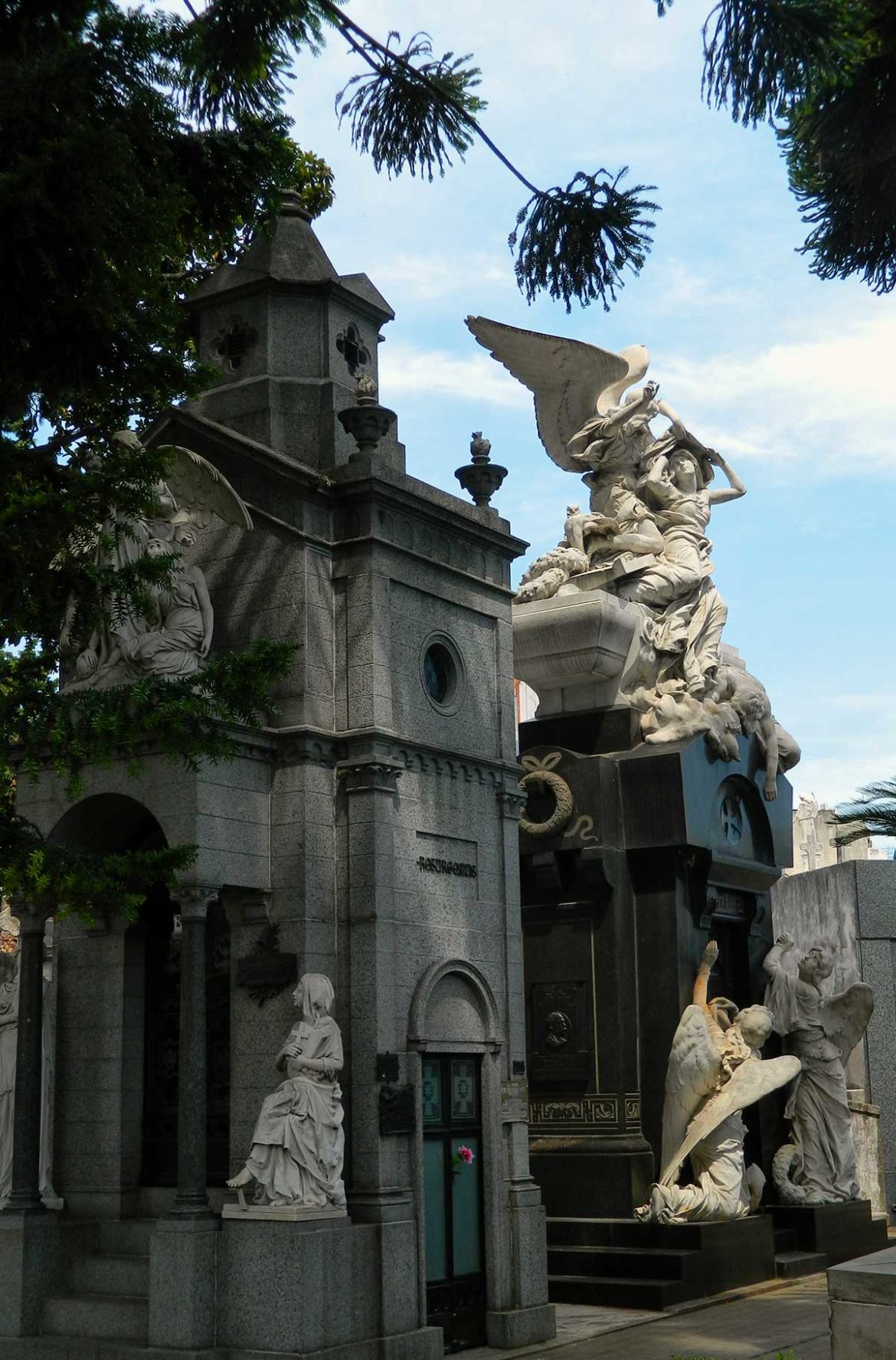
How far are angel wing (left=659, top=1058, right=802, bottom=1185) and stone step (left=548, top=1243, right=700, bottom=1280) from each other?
0.86 m

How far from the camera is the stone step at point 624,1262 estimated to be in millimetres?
16484

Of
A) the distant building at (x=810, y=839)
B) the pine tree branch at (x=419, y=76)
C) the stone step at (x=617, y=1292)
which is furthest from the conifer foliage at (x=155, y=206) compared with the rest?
the distant building at (x=810, y=839)

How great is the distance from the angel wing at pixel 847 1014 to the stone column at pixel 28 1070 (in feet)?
31.6

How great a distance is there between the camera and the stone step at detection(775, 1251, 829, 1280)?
704 inches

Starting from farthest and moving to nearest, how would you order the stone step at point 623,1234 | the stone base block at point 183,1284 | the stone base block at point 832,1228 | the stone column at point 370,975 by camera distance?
the stone base block at point 832,1228 → the stone step at point 623,1234 → the stone column at point 370,975 → the stone base block at point 183,1284

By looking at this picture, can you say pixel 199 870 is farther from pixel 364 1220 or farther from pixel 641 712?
pixel 641 712

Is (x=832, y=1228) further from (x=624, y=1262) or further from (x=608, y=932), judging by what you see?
(x=608, y=932)

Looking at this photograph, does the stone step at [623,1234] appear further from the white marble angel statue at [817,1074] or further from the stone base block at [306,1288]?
the stone base block at [306,1288]

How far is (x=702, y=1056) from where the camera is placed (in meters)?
17.8

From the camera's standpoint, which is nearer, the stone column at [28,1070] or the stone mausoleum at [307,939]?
the stone mausoleum at [307,939]

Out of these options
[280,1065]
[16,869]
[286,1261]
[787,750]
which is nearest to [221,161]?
[16,869]

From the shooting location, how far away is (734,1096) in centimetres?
1781

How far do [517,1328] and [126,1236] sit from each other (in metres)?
3.27

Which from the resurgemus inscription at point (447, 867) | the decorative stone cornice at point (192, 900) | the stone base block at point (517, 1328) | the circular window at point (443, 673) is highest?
the circular window at point (443, 673)
